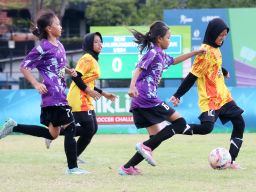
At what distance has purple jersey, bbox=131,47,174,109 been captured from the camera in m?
9.84

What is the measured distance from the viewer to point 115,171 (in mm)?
10445

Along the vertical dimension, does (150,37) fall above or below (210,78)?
above

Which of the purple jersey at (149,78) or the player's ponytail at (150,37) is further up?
the player's ponytail at (150,37)

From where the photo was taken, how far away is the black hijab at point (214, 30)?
10383mm

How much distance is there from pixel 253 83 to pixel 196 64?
60.3ft

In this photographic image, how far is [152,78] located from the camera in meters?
9.95

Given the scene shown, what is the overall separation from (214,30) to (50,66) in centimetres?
212

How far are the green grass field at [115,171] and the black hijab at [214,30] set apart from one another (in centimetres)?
161

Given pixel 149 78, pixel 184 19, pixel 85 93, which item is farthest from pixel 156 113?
pixel 184 19

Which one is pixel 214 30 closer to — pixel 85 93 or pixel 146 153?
pixel 146 153

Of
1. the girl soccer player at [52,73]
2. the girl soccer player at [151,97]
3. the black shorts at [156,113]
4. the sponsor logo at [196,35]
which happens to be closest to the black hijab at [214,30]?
the girl soccer player at [151,97]

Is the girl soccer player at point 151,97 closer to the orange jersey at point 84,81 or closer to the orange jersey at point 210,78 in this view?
the orange jersey at point 210,78

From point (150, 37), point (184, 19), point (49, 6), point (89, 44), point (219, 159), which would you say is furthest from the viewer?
point (49, 6)

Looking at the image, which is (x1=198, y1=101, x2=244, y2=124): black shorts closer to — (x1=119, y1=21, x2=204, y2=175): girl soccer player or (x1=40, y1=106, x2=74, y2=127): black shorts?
(x1=119, y1=21, x2=204, y2=175): girl soccer player
